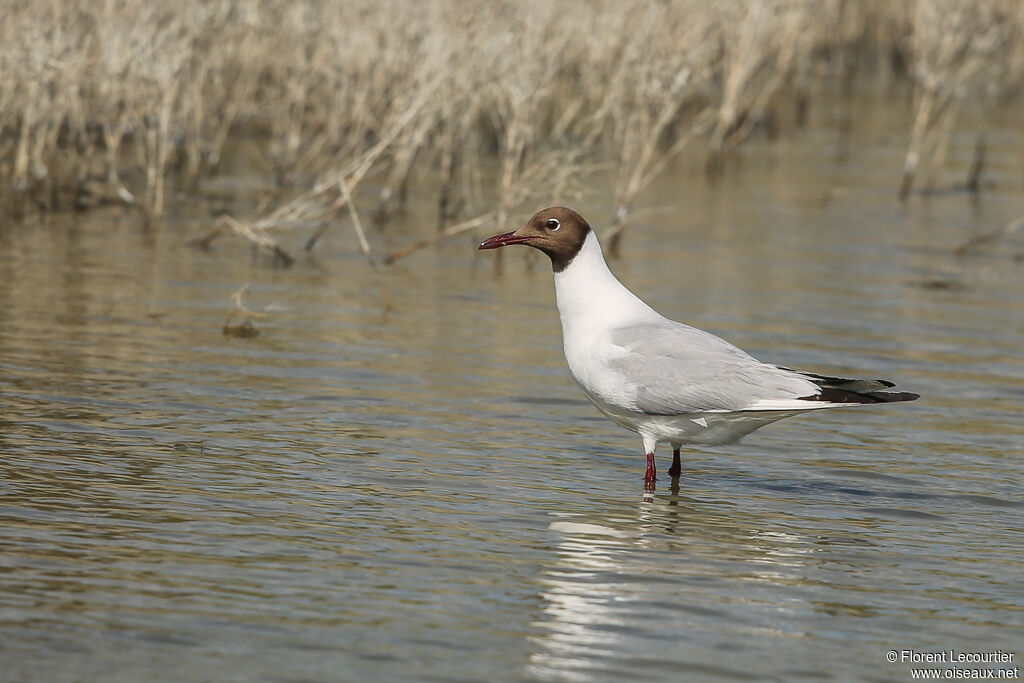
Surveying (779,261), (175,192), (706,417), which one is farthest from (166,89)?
(706,417)

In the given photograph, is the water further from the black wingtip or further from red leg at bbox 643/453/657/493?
the black wingtip

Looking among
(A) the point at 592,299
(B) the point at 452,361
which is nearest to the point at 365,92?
(B) the point at 452,361

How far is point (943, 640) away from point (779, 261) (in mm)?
9005

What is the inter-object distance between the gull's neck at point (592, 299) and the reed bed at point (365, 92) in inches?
189

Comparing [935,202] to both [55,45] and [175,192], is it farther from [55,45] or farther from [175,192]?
[55,45]

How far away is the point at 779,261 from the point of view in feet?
47.1

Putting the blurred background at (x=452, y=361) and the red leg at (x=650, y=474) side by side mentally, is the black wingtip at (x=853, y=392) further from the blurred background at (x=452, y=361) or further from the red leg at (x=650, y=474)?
the red leg at (x=650, y=474)

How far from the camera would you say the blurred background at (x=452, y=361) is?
5578 mm

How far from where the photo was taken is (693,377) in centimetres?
730

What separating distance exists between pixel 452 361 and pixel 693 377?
10.2ft

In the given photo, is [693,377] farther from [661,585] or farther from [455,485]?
[661,585]

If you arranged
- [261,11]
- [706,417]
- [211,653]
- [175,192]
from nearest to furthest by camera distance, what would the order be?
[211,653]
[706,417]
[175,192]
[261,11]

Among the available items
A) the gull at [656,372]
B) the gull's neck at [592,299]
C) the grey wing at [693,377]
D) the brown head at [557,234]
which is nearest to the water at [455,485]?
the gull at [656,372]

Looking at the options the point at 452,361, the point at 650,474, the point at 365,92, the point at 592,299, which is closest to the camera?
the point at 650,474
